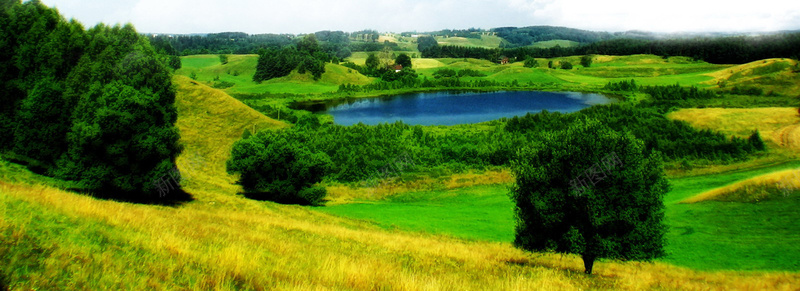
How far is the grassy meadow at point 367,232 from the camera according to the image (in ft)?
23.2

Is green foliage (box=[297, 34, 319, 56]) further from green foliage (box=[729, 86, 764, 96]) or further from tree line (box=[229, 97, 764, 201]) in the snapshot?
green foliage (box=[729, 86, 764, 96])

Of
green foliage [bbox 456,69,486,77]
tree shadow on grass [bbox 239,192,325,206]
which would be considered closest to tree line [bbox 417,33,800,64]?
green foliage [bbox 456,69,486,77]

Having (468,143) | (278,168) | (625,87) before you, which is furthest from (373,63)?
(278,168)

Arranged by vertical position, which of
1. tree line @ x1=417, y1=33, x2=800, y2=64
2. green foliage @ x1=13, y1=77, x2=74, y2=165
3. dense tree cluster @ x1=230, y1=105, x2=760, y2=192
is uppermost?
tree line @ x1=417, y1=33, x2=800, y2=64

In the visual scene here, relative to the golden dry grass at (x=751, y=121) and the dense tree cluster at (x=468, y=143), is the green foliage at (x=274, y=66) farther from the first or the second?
the golden dry grass at (x=751, y=121)

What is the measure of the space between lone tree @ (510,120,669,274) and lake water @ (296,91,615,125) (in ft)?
230

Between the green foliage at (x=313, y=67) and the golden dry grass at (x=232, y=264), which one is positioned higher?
the green foliage at (x=313, y=67)

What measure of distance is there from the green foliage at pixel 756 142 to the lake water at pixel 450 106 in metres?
44.5

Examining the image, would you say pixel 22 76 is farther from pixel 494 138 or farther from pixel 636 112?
pixel 636 112

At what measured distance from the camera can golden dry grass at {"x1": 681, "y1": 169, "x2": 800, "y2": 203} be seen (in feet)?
97.0

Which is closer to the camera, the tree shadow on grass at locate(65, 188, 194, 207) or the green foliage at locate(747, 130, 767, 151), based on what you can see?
the tree shadow on grass at locate(65, 188, 194, 207)

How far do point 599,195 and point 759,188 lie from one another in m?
23.0

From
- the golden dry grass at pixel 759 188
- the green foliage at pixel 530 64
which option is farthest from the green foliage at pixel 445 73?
the golden dry grass at pixel 759 188

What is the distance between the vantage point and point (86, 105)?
26.3m
